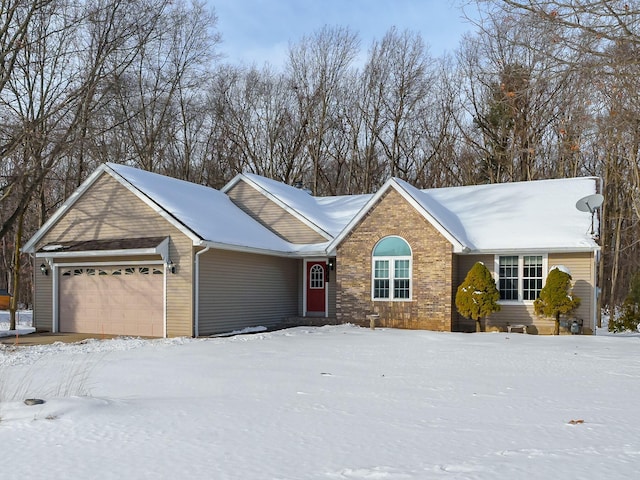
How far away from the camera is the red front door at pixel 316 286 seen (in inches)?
846

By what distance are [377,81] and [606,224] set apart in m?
15.4

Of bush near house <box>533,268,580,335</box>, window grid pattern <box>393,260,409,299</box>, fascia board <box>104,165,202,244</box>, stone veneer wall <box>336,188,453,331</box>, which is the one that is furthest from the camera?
window grid pattern <box>393,260,409,299</box>

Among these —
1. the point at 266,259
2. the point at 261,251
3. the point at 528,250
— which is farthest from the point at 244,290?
the point at 528,250

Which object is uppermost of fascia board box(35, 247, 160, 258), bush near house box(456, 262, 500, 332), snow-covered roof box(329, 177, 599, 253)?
snow-covered roof box(329, 177, 599, 253)

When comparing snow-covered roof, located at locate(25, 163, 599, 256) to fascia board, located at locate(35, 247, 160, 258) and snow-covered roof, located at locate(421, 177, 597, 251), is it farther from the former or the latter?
fascia board, located at locate(35, 247, 160, 258)

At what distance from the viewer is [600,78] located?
852 centimetres

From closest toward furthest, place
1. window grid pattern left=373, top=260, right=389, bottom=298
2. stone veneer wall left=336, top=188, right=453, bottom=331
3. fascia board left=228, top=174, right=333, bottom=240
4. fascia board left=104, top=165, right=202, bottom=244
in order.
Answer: fascia board left=104, top=165, right=202, bottom=244 < stone veneer wall left=336, top=188, right=453, bottom=331 < window grid pattern left=373, top=260, right=389, bottom=298 < fascia board left=228, top=174, right=333, bottom=240

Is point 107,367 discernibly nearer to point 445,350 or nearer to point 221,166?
point 445,350

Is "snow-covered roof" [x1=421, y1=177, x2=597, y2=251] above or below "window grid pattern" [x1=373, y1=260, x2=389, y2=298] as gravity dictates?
above

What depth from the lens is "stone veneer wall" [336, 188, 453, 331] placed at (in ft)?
59.6

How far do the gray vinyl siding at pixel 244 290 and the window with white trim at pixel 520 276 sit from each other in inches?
284

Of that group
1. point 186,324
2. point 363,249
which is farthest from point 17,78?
point 363,249

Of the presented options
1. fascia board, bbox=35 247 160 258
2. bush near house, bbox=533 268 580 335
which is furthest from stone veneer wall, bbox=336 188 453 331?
fascia board, bbox=35 247 160 258

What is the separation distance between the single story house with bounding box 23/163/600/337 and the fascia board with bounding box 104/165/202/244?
0.05m
